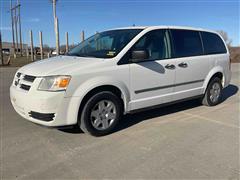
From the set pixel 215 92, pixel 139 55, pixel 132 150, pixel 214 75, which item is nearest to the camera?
pixel 132 150

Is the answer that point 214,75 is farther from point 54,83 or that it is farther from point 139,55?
point 54,83

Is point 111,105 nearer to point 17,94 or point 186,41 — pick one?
point 17,94

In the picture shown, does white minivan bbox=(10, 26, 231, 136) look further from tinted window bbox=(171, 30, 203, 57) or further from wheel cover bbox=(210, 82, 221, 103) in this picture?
wheel cover bbox=(210, 82, 221, 103)

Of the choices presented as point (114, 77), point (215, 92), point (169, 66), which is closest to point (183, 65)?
point (169, 66)

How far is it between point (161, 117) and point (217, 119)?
3.71 feet

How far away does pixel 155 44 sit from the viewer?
475 centimetres

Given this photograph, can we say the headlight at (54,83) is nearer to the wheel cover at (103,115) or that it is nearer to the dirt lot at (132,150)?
the wheel cover at (103,115)

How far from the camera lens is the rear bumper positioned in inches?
141

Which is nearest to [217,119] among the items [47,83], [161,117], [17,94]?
[161,117]

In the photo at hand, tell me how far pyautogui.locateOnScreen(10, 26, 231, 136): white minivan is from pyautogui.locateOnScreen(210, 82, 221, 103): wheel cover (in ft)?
0.76

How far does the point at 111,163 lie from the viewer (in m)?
3.19

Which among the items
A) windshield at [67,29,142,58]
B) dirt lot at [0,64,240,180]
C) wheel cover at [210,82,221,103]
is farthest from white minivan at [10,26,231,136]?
dirt lot at [0,64,240,180]

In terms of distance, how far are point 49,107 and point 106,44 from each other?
1.79 meters

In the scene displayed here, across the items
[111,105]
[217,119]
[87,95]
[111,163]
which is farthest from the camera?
[217,119]
